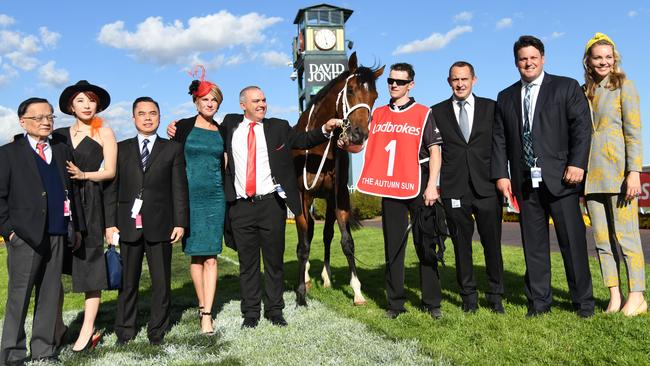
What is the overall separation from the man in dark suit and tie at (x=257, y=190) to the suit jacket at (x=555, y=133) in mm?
1621

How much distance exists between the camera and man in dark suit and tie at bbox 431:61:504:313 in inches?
189

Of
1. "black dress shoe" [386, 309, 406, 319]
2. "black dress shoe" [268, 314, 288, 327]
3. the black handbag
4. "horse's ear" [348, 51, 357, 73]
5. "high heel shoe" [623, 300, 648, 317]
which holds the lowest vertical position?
"black dress shoe" [386, 309, 406, 319]

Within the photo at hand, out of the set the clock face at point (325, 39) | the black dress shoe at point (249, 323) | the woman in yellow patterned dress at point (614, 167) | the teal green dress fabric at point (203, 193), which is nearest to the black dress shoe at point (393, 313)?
the black dress shoe at point (249, 323)

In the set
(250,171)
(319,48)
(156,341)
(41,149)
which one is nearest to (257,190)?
(250,171)

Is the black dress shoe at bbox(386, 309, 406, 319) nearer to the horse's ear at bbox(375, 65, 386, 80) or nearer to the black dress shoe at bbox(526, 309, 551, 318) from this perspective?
the black dress shoe at bbox(526, 309, 551, 318)

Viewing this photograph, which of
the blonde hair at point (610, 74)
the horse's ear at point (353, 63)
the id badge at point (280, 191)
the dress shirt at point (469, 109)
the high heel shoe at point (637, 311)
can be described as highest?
the horse's ear at point (353, 63)

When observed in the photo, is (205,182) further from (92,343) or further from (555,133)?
(555,133)

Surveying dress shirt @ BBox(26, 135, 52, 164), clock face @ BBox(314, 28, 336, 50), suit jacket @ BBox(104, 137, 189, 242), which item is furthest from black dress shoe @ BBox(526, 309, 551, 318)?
clock face @ BBox(314, 28, 336, 50)

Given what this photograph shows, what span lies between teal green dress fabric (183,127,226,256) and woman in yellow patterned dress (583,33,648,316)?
325cm

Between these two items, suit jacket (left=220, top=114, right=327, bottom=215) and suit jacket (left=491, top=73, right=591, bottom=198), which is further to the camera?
suit jacket (left=220, top=114, right=327, bottom=215)

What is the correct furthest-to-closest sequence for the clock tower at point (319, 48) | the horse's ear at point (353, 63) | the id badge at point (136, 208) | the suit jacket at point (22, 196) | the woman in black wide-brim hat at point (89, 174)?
the clock tower at point (319, 48)
the horse's ear at point (353, 63)
the id badge at point (136, 208)
the woman in black wide-brim hat at point (89, 174)
the suit jacket at point (22, 196)

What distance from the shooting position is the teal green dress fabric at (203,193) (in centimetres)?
470

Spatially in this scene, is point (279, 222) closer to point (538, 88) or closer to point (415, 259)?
point (538, 88)

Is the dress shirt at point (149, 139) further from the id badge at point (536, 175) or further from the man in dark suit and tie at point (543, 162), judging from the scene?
the id badge at point (536, 175)
